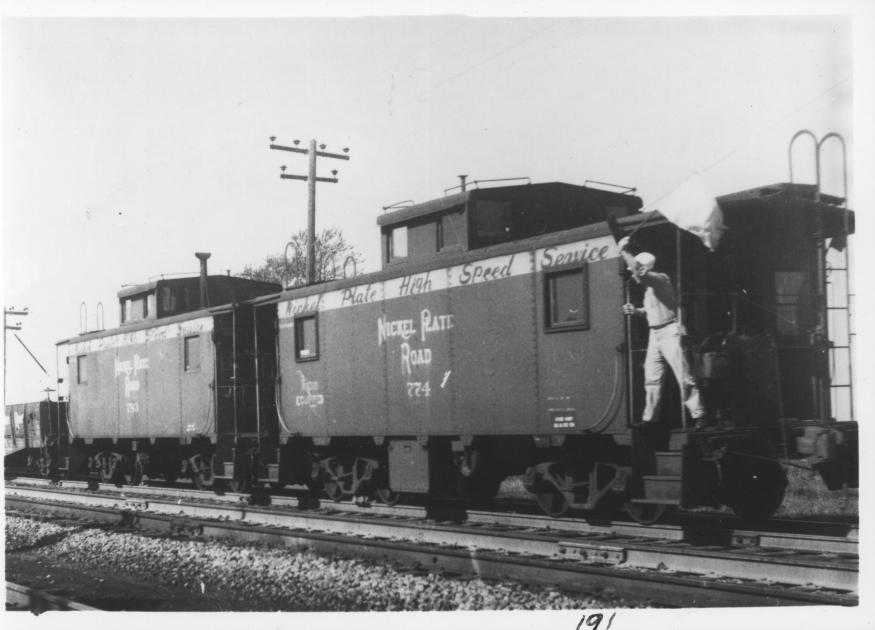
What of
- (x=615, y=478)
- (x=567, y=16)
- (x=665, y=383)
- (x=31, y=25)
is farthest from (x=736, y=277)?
(x=31, y=25)

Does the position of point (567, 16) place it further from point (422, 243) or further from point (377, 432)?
point (377, 432)

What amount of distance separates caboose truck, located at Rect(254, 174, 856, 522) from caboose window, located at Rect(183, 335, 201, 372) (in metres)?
4.21

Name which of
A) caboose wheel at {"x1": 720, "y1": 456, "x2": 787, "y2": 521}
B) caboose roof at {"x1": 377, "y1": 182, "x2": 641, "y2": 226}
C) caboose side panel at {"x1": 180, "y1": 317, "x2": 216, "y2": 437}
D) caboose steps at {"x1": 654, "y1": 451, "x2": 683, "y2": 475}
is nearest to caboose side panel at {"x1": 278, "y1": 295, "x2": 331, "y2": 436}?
caboose side panel at {"x1": 180, "y1": 317, "x2": 216, "y2": 437}

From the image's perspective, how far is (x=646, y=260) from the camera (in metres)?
10.0

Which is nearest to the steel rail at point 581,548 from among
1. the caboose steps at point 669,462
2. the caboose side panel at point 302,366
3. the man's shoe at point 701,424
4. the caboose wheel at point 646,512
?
the caboose wheel at point 646,512

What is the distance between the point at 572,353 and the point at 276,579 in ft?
13.1

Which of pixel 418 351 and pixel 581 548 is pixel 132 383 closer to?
pixel 418 351

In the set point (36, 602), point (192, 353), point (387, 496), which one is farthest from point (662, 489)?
A: point (192, 353)

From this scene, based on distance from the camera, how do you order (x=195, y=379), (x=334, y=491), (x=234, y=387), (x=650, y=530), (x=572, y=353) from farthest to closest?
(x=195, y=379)
(x=234, y=387)
(x=334, y=491)
(x=572, y=353)
(x=650, y=530)

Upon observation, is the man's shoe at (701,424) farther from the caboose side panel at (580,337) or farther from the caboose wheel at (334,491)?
the caboose wheel at (334,491)

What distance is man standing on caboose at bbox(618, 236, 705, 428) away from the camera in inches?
388

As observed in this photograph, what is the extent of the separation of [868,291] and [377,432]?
732cm

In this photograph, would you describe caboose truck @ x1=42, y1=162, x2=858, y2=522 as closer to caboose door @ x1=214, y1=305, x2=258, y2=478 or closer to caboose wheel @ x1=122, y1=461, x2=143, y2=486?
caboose door @ x1=214, y1=305, x2=258, y2=478

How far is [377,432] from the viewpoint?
13.7m
